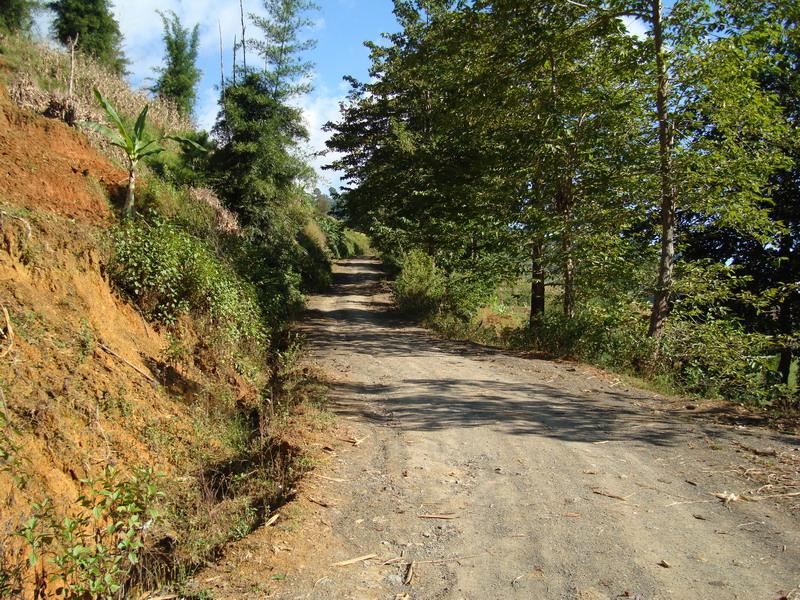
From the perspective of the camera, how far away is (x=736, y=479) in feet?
17.8

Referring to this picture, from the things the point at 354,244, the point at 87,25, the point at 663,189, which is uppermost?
the point at 87,25

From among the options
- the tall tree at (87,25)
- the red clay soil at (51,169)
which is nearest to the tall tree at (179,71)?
the tall tree at (87,25)

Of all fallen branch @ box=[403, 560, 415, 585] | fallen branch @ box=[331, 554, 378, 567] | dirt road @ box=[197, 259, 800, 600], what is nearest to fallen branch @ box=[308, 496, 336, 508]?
dirt road @ box=[197, 259, 800, 600]

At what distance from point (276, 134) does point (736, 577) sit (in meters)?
16.8

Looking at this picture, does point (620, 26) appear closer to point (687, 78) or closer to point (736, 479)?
point (687, 78)

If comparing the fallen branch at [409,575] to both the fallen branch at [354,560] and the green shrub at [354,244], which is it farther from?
the green shrub at [354,244]

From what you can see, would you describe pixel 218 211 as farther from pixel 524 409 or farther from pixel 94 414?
pixel 524 409

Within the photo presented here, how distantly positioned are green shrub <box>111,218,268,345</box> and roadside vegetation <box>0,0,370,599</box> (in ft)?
0.08

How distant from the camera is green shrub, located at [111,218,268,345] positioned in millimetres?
8117

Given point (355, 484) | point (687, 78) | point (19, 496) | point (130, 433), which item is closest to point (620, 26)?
point (687, 78)

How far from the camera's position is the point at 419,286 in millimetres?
18656

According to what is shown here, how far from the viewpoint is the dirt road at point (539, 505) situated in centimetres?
381

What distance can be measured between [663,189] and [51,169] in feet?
36.2

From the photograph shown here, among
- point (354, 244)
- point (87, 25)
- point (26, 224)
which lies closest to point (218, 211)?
point (26, 224)
